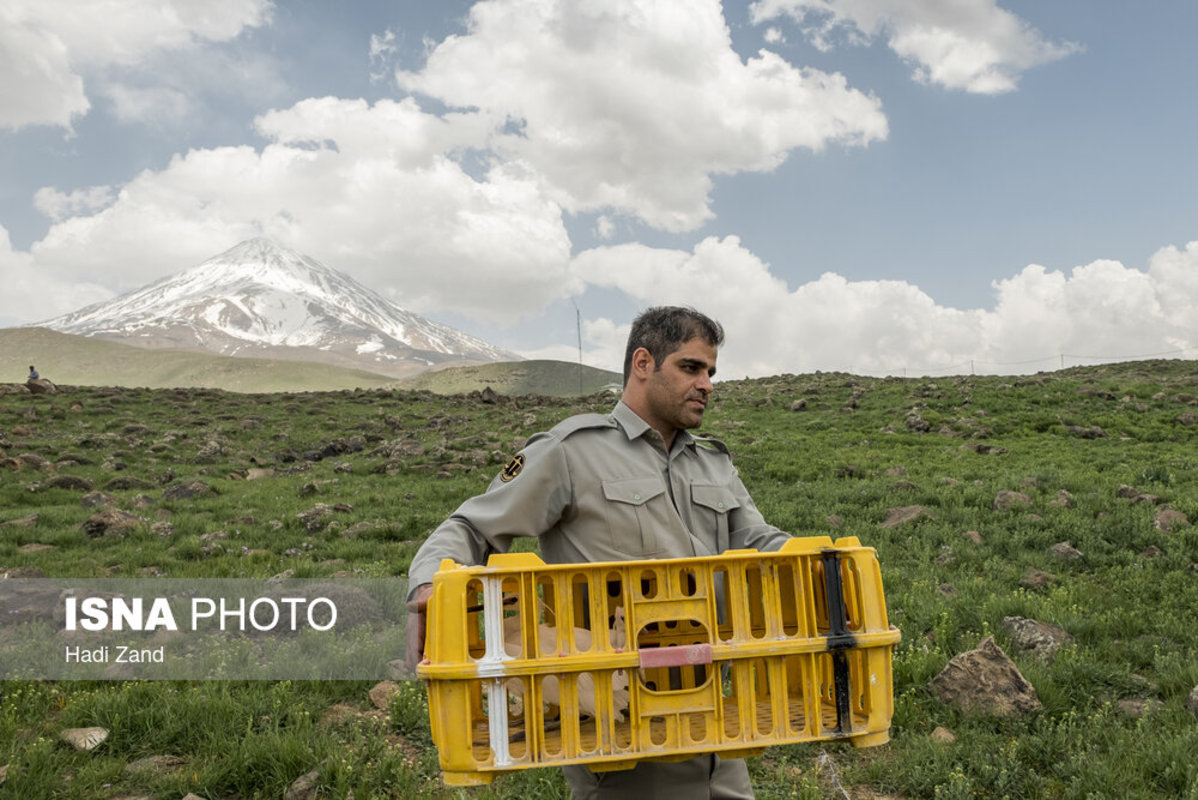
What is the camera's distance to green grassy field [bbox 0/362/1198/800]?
4.48m

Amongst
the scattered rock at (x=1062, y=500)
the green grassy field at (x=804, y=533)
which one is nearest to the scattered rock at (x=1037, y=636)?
the green grassy field at (x=804, y=533)

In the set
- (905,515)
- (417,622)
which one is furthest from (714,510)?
(905,515)

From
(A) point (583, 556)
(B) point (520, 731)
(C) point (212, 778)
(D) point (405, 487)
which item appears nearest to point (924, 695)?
(A) point (583, 556)

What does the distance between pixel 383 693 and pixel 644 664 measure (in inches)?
161

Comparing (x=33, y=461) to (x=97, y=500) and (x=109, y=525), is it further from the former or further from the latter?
(x=109, y=525)

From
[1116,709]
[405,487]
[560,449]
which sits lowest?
[1116,709]

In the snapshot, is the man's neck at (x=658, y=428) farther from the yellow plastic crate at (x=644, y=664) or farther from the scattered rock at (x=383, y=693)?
the scattered rock at (x=383, y=693)

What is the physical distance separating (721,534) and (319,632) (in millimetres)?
4754

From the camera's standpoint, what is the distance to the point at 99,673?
19.0ft

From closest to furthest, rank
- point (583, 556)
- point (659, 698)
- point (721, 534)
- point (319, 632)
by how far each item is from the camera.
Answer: point (659, 698) < point (583, 556) < point (721, 534) < point (319, 632)

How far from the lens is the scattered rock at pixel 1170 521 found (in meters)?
8.92

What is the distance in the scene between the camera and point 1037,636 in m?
6.12

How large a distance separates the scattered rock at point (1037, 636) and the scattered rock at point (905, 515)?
369 cm

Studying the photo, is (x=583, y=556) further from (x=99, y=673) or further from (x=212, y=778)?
(x=99, y=673)
